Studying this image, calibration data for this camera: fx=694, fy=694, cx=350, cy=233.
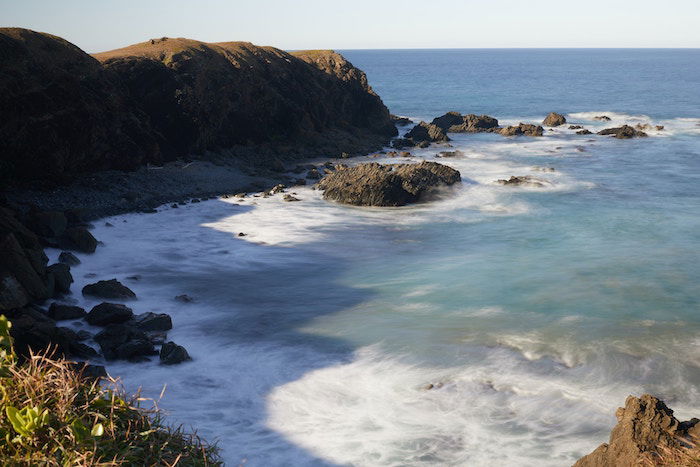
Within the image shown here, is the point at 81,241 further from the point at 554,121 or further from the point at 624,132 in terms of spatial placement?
the point at 554,121

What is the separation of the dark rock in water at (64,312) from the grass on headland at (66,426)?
33.6 ft

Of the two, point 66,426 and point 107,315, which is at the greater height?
point 66,426

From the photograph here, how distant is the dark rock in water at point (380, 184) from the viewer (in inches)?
1109

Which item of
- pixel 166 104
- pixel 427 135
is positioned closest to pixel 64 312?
pixel 166 104

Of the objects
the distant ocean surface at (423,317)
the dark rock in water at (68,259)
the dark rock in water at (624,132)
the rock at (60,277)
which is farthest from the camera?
the dark rock in water at (624,132)

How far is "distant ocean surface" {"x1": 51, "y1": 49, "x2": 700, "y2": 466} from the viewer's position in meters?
11.5

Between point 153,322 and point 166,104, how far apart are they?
1934cm

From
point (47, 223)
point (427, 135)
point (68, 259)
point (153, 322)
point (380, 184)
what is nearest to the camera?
point (153, 322)

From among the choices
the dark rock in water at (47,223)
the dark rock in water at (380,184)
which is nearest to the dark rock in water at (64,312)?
the dark rock in water at (47,223)

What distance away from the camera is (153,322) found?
49.8 feet

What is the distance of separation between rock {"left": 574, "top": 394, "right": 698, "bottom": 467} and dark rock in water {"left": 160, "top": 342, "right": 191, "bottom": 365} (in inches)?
321

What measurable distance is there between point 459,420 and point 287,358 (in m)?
4.15

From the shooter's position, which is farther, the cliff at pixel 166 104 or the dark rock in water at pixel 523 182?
the dark rock in water at pixel 523 182

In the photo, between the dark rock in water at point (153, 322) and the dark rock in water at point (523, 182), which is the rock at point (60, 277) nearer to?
the dark rock in water at point (153, 322)
